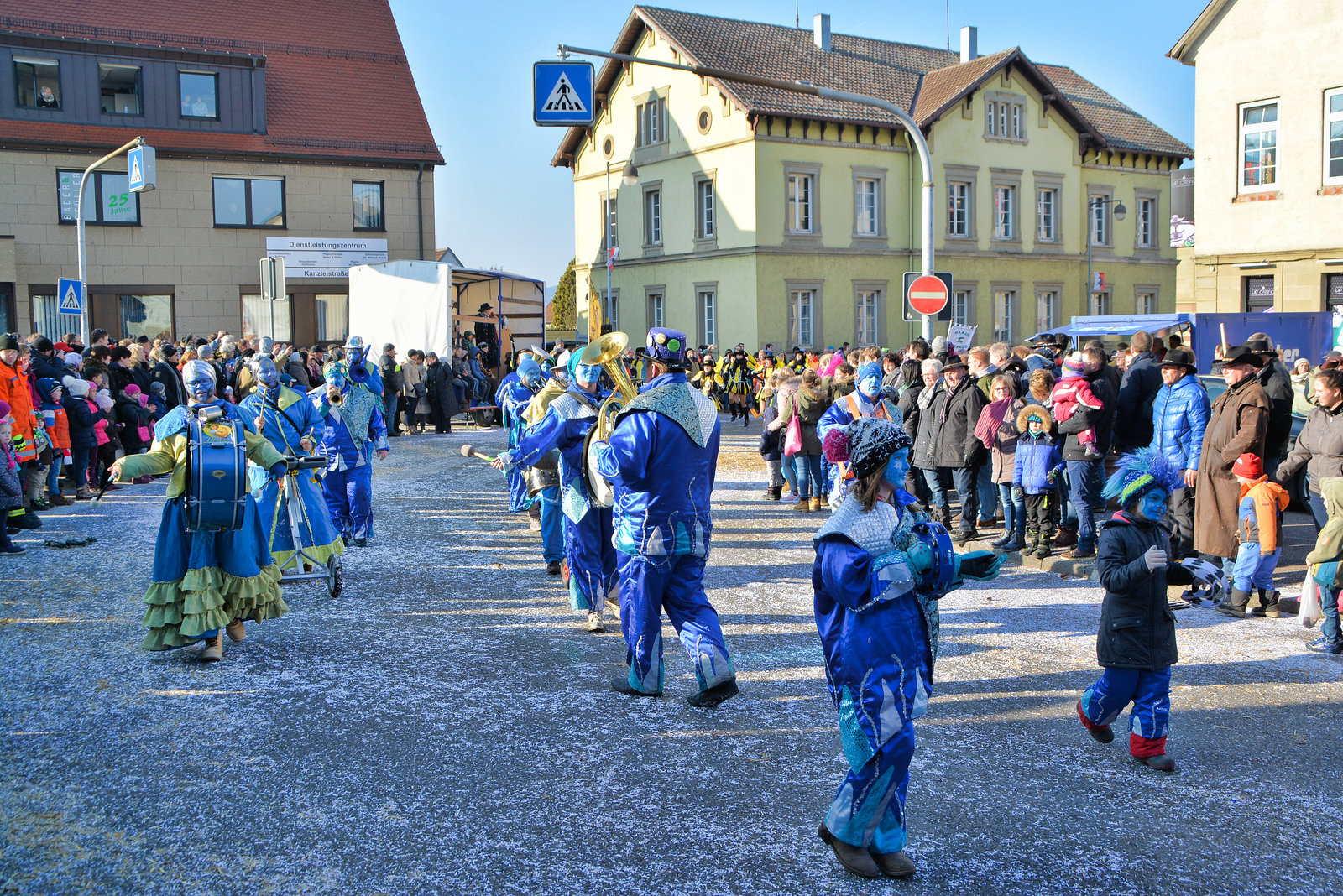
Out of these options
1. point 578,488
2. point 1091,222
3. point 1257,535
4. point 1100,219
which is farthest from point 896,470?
point 1100,219

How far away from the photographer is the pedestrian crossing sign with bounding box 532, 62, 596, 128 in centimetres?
1366

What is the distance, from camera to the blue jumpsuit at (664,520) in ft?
19.5

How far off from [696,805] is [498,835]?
2.78 ft

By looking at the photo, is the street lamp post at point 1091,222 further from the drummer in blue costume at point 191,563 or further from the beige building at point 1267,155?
the drummer in blue costume at point 191,563

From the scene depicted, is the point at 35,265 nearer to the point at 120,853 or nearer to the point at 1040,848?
the point at 120,853

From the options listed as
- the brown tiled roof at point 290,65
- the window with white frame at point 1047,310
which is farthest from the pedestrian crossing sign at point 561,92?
the window with white frame at point 1047,310

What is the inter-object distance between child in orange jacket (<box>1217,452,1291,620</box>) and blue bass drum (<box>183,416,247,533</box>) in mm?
6817

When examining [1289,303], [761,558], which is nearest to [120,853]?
[761,558]

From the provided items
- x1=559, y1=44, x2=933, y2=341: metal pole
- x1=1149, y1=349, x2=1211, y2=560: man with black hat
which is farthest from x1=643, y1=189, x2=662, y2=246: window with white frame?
x1=1149, y1=349, x2=1211, y2=560: man with black hat

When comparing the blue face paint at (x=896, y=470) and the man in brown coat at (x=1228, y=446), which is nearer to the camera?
the blue face paint at (x=896, y=470)

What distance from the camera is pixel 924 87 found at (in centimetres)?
4072

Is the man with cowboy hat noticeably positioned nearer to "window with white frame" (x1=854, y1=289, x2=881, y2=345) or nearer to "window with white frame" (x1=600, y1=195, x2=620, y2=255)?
"window with white frame" (x1=854, y1=289, x2=881, y2=345)

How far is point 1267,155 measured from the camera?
22781 mm

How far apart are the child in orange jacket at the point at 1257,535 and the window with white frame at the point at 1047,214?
115ft
